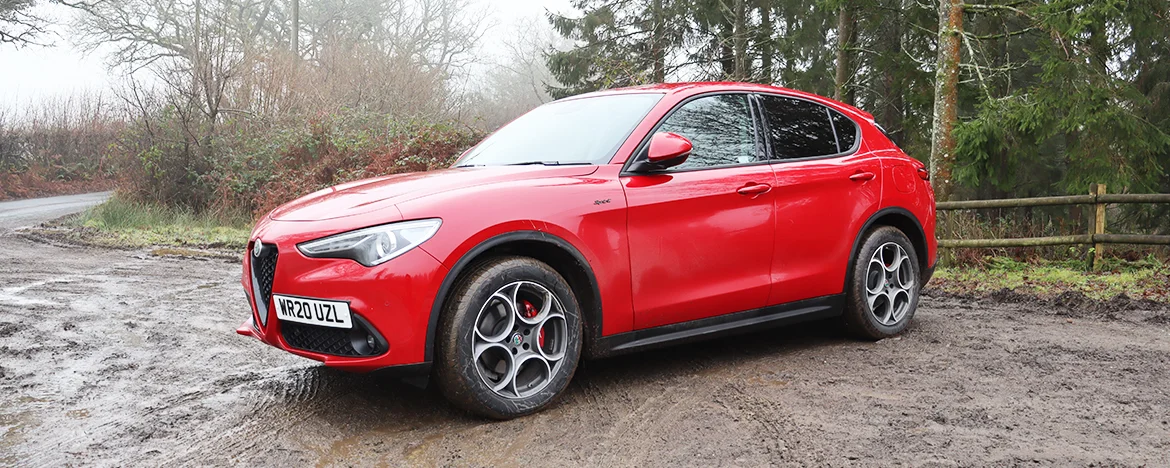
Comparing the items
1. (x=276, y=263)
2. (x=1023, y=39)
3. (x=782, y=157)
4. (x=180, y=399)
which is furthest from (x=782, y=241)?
(x=1023, y=39)

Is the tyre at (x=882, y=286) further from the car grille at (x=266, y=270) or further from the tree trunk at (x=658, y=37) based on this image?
the tree trunk at (x=658, y=37)

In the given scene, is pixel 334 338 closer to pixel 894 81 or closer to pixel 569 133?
pixel 569 133

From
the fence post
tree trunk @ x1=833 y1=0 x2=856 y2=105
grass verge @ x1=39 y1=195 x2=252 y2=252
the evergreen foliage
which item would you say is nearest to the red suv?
the fence post

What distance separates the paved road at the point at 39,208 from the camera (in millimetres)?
17053

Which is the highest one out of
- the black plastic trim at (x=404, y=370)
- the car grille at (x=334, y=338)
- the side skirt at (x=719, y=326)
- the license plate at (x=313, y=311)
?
the license plate at (x=313, y=311)

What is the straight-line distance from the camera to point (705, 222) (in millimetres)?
4586

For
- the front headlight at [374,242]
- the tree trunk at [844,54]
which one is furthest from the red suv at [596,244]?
the tree trunk at [844,54]

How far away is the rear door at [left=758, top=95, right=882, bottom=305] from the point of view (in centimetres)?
501

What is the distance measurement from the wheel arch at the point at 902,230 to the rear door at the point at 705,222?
0.75 m

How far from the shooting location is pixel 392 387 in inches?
179

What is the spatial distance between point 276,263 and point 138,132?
15.0 metres

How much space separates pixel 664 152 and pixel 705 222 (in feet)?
1.69

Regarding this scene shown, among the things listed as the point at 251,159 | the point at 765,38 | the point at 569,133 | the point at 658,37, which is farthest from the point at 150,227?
the point at 765,38

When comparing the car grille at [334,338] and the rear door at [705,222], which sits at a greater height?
the rear door at [705,222]
